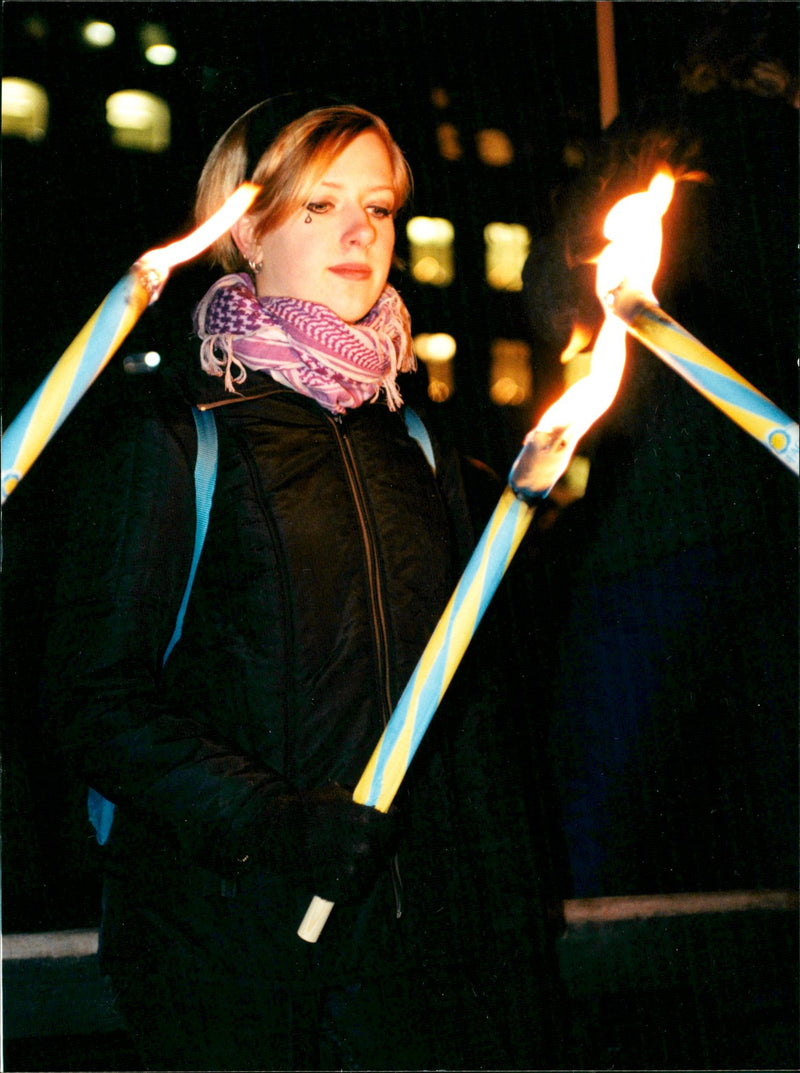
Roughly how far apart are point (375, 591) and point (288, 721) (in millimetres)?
270

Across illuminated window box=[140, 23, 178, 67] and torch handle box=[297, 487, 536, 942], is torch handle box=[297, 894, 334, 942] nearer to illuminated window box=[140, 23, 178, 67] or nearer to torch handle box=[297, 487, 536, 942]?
torch handle box=[297, 487, 536, 942]

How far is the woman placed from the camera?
1454 millimetres

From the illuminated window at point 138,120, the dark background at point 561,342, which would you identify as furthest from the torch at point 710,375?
the illuminated window at point 138,120

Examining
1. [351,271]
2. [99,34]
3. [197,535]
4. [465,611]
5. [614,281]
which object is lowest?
[465,611]

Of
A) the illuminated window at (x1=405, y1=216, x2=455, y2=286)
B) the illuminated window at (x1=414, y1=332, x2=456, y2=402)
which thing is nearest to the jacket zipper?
the illuminated window at (x1=414, y1=332, x2=456, y2=402)

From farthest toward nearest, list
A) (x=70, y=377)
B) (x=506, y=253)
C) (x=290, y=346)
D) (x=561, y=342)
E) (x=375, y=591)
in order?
(x=506, y=253), (x=561, y=342), (x=290, y=346), (x=375, y=591), (x=70, y=377)

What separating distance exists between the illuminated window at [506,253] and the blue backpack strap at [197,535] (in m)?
2.18

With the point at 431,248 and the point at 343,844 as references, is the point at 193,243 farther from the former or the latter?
the point at 431,248

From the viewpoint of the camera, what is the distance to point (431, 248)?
3516 mm

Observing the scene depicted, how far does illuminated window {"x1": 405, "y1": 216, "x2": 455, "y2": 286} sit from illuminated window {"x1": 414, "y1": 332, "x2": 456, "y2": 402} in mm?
231

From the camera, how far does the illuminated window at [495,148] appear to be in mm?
3422

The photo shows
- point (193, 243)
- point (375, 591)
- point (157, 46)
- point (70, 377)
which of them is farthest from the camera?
point (157, 46)

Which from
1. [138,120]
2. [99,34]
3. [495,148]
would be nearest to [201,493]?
[138,120]

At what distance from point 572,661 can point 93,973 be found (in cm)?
174
